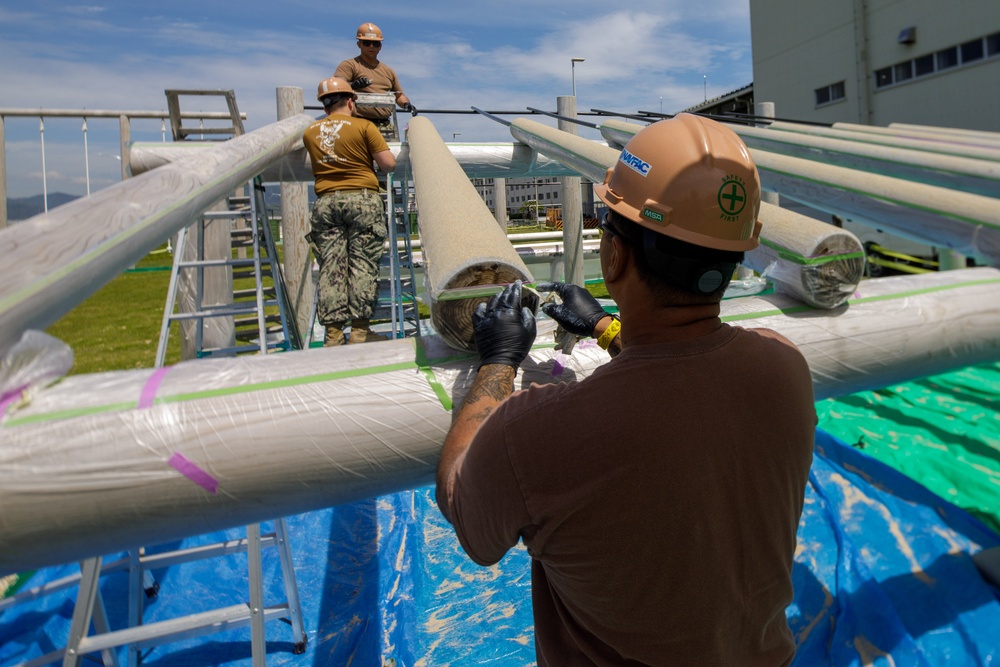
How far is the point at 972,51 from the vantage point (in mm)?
13219

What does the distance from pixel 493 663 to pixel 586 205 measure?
31302 millimetres

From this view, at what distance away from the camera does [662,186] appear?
1.16 metres

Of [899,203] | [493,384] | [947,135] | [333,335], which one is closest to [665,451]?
[493,384]

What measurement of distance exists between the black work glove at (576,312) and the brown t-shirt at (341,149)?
10.5ft

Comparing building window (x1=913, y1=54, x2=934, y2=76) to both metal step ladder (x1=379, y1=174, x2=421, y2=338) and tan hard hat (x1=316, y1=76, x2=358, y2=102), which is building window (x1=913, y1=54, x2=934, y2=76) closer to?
metal step ladder (x1=379, y1=174, x2=421, y2=338)

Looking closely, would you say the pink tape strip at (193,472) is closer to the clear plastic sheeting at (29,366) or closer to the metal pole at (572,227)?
the clear plastic sheeting at (29,366)

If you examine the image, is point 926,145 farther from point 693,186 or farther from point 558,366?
point 693,186

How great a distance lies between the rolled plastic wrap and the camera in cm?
184

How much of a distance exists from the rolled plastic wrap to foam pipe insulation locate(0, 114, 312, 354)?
1855 millimetres

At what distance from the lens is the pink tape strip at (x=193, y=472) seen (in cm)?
136

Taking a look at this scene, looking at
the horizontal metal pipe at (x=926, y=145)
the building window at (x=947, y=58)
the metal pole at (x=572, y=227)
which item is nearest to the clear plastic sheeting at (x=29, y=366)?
the horizontal metal pipe at (x=926, y=145)

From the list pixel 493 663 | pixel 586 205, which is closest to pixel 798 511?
pixel 493 663

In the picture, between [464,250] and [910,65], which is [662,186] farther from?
[910,65]

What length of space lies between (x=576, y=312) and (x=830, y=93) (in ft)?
62.9
